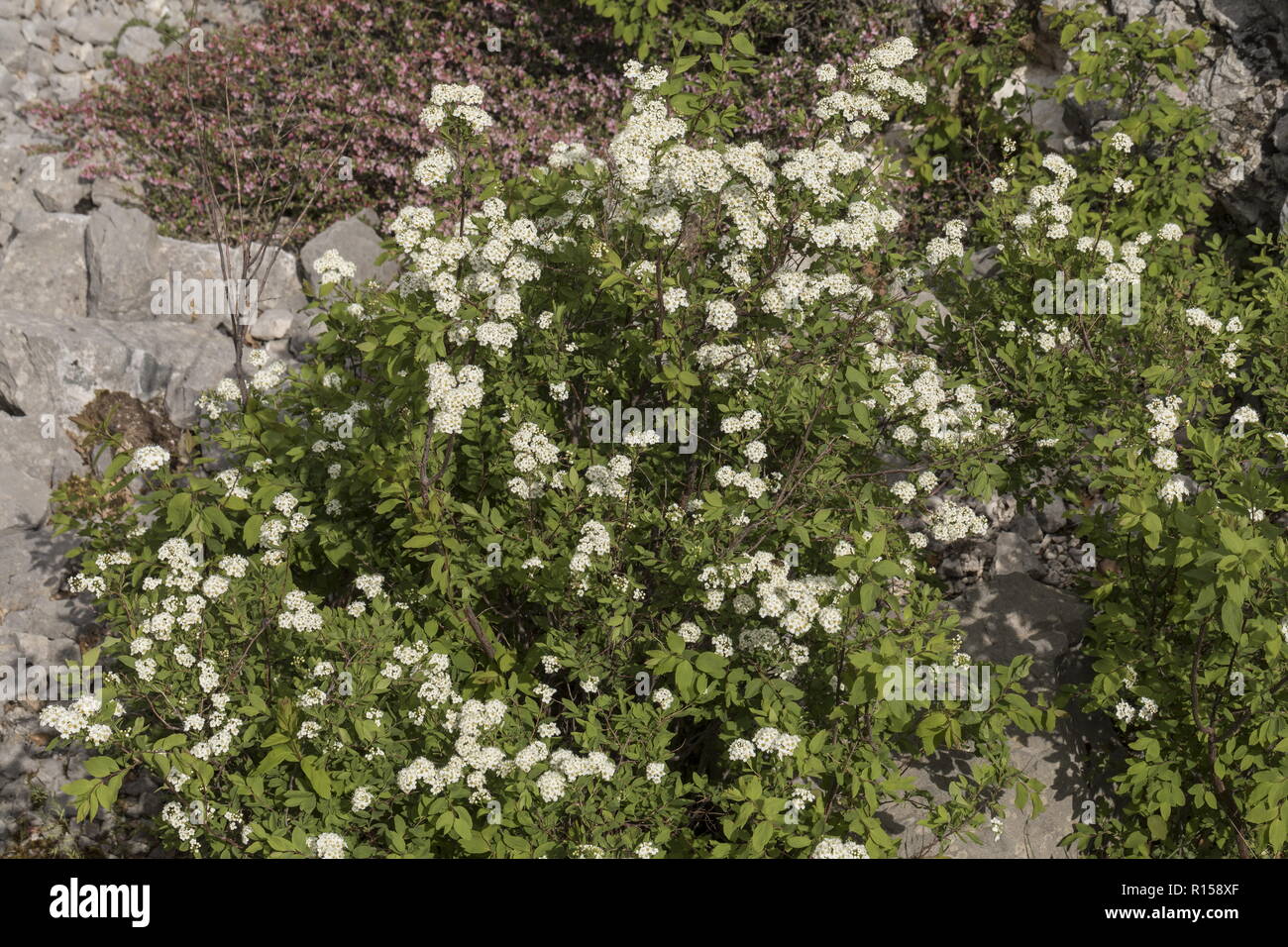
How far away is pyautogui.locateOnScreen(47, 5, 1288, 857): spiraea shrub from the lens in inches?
178

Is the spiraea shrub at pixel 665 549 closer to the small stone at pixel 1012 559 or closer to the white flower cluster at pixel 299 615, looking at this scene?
the white flower cluster at pixel 299 615

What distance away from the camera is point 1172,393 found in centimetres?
607

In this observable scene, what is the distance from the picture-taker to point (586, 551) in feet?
15.9

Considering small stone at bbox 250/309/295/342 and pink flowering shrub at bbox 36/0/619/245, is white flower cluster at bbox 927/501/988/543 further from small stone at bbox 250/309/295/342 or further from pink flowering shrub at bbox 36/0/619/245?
pink flowering shrub at bbox 36/0/619/245

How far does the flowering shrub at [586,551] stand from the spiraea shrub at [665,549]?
26mm

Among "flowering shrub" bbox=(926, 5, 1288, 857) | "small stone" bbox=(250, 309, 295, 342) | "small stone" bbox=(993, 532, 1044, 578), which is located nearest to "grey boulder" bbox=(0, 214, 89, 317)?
"small stone" bbox=(250, 309, 295, 342)

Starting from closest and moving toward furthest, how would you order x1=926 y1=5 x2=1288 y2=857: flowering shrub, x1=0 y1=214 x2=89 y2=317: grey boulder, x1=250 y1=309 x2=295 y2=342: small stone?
x1=926 y1=5 x2=1288 y2=857: flowering shrub
x1=0 y1=214 x2=89 y2=317: grey boulder
x1=250 y1=309 x2=295 y2=342: small stone

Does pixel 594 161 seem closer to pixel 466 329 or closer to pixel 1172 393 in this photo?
pixel 466 329

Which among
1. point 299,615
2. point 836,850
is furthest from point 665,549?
point 299,615

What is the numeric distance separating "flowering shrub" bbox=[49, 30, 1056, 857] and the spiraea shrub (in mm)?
26

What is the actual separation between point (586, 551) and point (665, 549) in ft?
1.44

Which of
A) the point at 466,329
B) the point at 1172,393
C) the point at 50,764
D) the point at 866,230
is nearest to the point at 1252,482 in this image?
the point at 1172,393

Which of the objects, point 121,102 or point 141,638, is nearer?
point 141,638

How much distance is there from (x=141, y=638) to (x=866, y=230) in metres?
4.07
